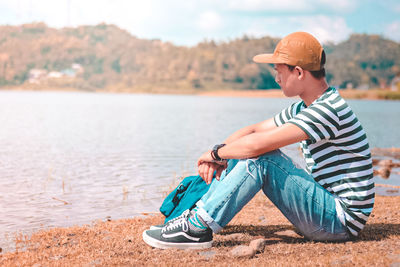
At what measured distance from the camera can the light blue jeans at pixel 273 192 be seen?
3.74 meters

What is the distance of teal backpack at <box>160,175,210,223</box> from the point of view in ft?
15.3

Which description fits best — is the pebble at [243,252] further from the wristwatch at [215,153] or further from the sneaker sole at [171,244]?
the wristwatch at [215,153]

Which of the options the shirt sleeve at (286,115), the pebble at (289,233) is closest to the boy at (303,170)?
the shirt sleeve at (286,115)

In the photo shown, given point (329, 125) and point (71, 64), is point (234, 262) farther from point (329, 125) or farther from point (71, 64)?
point (71, 64)

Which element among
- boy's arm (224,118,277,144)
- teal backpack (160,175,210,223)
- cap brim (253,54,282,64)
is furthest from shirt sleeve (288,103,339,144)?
teal backpack (160,175,210,223)

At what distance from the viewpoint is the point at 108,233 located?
17.2 ft

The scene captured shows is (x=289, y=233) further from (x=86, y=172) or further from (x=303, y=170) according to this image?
(x=86, y=172)

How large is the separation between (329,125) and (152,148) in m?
14.9

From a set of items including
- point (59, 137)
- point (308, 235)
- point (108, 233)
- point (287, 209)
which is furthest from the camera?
point (59, 137)

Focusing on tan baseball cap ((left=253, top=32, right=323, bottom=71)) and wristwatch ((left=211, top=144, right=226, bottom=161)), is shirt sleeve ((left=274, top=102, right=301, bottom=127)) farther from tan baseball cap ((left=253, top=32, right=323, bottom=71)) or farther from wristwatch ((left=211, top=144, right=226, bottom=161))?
wristwatch ((left=211, top=144, right=226, bottom=161))

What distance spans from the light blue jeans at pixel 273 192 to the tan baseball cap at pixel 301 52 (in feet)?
2.50

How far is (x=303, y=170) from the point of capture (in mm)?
3854

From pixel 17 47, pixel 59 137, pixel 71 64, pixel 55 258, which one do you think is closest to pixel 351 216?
pixel 55 258

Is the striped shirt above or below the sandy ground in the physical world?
above
